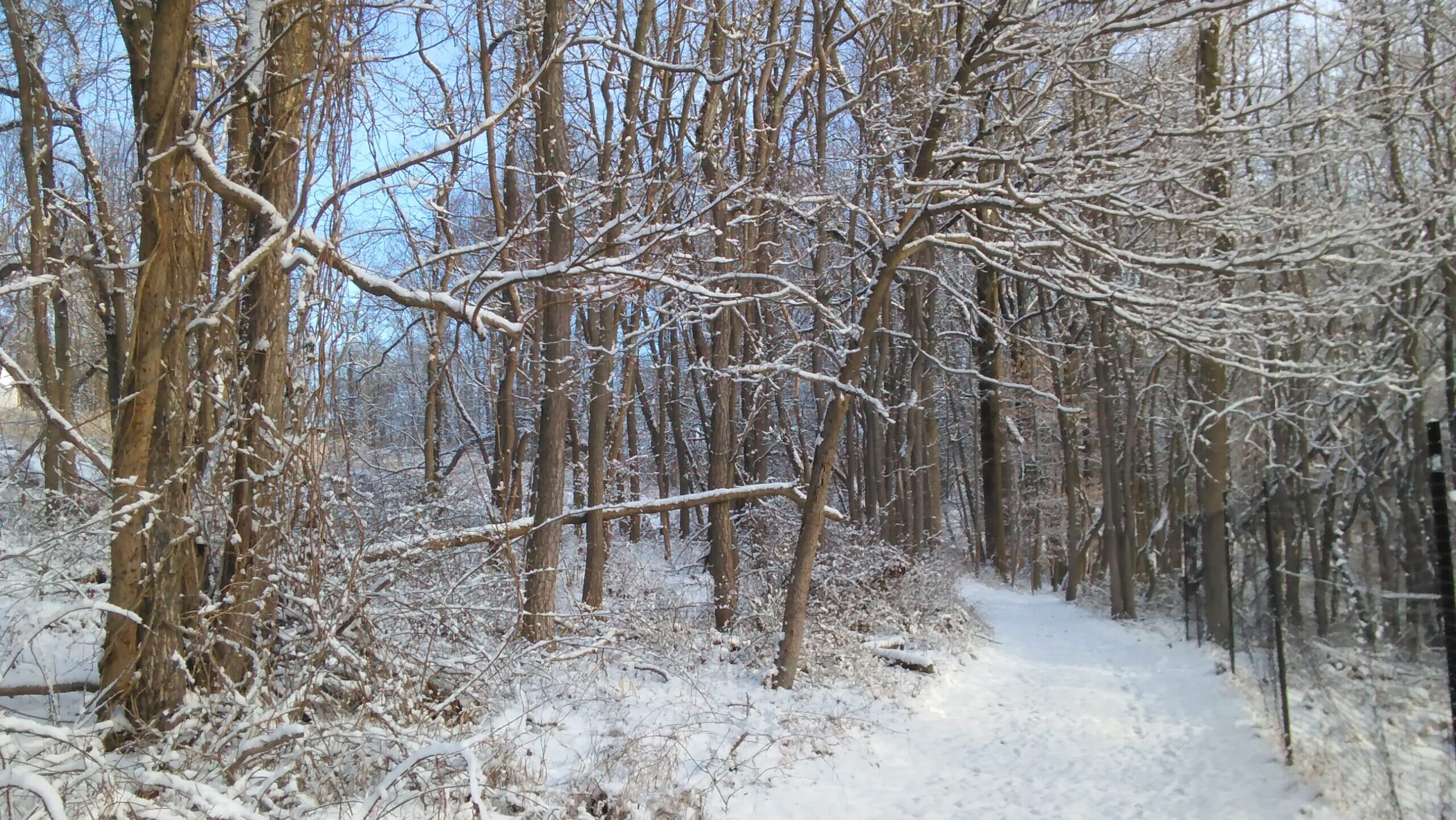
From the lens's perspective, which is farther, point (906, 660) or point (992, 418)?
point (992, 418)

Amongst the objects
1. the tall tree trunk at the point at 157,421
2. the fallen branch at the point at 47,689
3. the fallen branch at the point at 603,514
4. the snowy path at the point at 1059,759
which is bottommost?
the snowy path at the point at 1059,759

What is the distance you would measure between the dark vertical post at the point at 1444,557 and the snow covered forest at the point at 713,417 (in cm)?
9

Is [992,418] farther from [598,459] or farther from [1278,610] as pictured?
[1278,610]

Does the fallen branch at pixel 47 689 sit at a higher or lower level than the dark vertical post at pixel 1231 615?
higher

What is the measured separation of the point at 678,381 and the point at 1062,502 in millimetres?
14421

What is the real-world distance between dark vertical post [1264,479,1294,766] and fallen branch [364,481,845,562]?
396cm

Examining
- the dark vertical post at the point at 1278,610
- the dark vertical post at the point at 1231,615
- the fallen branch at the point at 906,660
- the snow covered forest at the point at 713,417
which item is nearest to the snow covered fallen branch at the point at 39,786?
the snow covered forest at the point at 713,417

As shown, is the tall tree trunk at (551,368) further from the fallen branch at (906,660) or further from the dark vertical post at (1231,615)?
the dark vertical post at (1231,615)

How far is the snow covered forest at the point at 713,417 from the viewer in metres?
4.14

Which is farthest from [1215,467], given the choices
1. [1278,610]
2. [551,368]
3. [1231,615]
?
[551,368]

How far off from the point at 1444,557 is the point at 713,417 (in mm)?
7593

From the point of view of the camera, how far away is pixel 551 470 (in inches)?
320

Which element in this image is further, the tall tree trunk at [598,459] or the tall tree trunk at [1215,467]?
the tall tree trunk at [1215,467]

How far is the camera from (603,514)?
9.10 m
